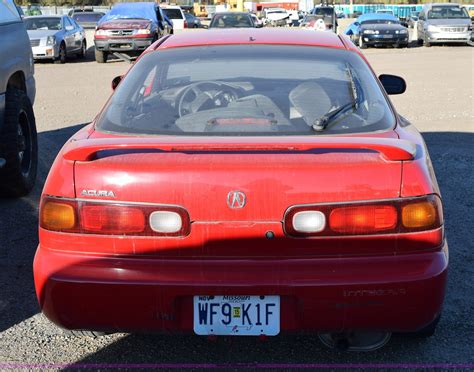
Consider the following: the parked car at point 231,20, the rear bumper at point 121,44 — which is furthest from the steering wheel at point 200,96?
the parked car at point 231,20

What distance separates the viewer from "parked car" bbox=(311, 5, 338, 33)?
32875 mm

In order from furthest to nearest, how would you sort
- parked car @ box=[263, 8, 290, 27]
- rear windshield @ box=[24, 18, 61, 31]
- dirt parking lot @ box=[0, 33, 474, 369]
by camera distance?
parked car @ box=[263, 8, 290, 27] < rear windshield @ box=[24, 18, 61, 31] < dirt parking lot @ box=[0, 33, 474, 369]

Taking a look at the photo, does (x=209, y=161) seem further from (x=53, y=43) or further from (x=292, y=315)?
(x=53, y=43)

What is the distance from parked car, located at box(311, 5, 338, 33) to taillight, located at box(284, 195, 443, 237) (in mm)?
30393

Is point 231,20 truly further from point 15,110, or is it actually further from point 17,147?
point 17,147

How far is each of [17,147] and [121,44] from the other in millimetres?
16673

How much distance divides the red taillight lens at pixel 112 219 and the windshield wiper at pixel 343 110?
3.19ft

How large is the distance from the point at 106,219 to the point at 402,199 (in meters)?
1.18

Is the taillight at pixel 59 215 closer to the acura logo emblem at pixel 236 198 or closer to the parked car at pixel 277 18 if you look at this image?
the acura logo emblem at pixel 236 198

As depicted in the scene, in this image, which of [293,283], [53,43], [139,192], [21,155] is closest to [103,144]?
[139,192]

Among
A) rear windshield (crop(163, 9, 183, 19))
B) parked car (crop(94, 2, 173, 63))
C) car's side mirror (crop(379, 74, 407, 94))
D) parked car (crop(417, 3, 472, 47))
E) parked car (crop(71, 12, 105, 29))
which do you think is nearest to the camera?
car's side mirror (crop(379, 74, 407, 94))

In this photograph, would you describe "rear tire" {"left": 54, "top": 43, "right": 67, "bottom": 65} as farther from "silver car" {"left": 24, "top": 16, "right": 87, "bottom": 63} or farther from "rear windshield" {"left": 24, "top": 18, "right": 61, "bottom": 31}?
"rear windshield" {"left": 24, "top": 18, "right": 61, "bottom": 31}

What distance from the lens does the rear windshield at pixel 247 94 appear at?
341 centimetres

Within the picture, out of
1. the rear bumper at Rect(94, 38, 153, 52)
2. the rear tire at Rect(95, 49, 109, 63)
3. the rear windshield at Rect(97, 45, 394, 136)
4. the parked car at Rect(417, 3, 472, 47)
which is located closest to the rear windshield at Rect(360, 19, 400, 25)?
the parked car at Rect(417, 3, 472, 47)
